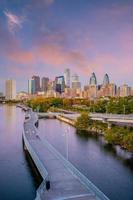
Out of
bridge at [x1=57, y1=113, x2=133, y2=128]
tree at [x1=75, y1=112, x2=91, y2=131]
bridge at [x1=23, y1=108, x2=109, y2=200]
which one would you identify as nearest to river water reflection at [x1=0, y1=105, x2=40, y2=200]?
bridge at [x1=23, y1=108, x2=109, y2=200]

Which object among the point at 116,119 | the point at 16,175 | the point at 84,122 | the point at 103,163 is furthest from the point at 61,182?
the point at 84,122

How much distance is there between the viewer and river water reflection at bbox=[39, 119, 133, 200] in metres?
21.2

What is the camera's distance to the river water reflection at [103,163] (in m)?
21.2

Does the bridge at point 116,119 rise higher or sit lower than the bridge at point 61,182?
higher

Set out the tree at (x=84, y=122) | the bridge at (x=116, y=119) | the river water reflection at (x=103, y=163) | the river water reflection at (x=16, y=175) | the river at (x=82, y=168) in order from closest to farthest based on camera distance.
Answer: the river water reflection at (x=16, y=175), the river at (x=82, y=168), the river water reflection at (x=103, y=163), the bridge at (x=116, y=119), the tree at (x=84, y=122)

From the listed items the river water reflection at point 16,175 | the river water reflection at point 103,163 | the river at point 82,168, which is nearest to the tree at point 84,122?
the river water reflection at point 103,163

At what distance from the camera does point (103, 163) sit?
27766 mm

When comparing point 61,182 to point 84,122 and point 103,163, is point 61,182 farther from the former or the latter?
point 84,122

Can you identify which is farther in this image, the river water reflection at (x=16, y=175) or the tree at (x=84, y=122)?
the tree at (x=84, y=122)

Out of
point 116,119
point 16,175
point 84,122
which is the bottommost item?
point 16,175

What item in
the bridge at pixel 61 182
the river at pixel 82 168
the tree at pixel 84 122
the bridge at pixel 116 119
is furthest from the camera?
the tree at pixel 84 122

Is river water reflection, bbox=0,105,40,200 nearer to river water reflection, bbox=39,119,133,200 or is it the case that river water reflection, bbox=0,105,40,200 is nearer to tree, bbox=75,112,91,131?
river water reflection, bbox=39,119,133,200

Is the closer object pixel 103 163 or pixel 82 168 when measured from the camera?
pixel 82 168

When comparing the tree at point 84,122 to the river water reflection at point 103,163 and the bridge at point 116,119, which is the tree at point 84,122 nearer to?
the bridge at point 116,119
